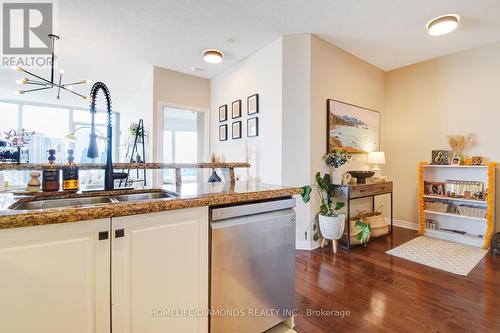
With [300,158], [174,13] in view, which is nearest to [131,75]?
[174,13]

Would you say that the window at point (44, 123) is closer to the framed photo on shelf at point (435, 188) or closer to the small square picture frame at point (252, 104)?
the small square picture frame at point (252, 104)

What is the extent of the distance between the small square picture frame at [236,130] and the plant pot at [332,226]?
1.87 m

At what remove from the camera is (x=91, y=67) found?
4074mm

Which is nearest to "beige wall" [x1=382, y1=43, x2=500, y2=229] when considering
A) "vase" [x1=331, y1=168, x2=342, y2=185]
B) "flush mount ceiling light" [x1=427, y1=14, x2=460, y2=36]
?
"flush mount ceiling light" [x1=427, y1=14, x2=460, y2=36]

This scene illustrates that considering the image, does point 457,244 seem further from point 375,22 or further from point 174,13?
point 174,13

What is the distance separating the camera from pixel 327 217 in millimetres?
2832

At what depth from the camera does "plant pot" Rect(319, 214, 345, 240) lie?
280cm

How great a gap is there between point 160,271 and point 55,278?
379mm

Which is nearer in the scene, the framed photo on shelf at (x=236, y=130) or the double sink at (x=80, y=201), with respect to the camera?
the double sink at (x=80, y=201)

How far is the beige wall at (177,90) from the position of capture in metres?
4.02

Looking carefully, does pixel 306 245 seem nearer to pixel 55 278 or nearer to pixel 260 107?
pixel 260 107

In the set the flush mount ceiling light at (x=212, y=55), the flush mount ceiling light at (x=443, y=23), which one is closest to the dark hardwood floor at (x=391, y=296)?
the flush mount ceiling light at (x=443, y=23)

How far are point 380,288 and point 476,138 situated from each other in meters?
2.79

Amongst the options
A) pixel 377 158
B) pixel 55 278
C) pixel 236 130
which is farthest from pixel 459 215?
pixel 55 278
